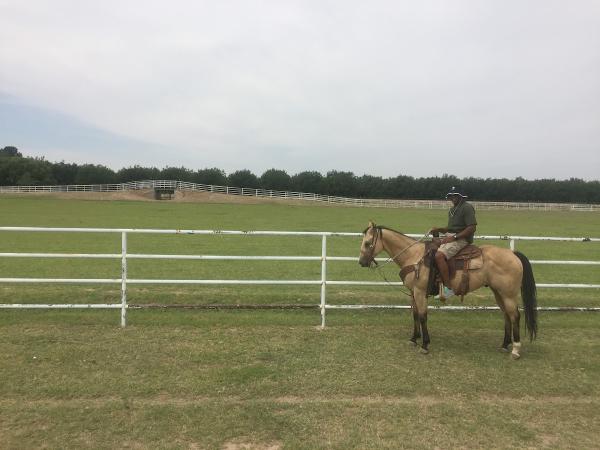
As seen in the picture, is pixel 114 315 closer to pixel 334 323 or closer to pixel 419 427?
pixel 334 323

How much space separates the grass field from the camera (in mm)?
3930

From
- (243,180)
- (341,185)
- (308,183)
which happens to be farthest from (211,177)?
(341,185)

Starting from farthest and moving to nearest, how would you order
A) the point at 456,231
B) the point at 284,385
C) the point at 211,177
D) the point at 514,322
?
the point at 211,177 < the point at 456,231 < the point at 514,322 < the point at 284,385

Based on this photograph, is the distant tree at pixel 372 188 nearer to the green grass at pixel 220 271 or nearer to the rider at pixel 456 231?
the green grass at pixel 220 271

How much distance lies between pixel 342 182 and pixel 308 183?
8.30 metres

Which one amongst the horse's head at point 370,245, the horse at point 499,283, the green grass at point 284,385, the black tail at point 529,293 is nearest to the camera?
the green grass at point 284,385

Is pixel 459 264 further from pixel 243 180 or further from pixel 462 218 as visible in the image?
pixel 243 180

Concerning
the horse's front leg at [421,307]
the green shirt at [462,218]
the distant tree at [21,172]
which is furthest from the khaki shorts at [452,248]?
the distant tree at [21,172]

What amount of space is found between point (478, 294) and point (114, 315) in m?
7.15

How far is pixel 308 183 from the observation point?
111 meters

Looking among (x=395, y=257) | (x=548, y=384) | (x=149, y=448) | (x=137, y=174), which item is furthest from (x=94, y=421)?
(x=137, y=174)

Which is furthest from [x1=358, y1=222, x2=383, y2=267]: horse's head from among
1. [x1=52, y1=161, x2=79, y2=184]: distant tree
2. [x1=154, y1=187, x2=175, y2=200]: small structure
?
[x1=52, y1=161, x2=79, y2=184]: distant tree

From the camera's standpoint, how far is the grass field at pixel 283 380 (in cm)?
393

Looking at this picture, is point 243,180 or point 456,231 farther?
point 243,180
